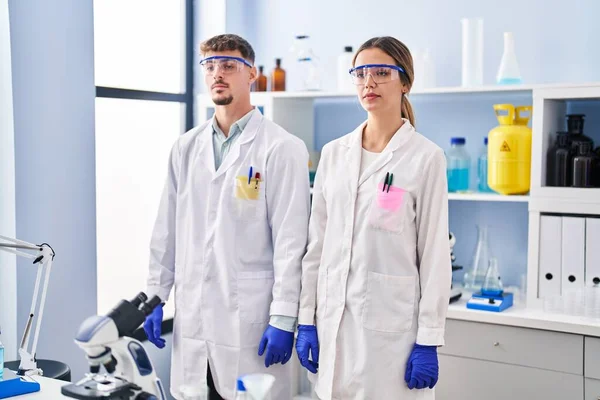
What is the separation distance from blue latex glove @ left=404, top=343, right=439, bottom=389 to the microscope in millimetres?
790

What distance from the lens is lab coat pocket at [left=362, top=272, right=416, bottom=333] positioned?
2018 mm

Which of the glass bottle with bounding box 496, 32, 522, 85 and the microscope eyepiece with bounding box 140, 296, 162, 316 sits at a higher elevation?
the glass bottle with bounding box 496, 32, 522, 85

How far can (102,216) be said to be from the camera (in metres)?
3.19

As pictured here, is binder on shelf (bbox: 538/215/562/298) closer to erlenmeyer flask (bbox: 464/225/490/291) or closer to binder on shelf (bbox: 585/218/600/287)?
binder on shelf (bbox: 585/218/600/287)

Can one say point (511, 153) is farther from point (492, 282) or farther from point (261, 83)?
point (261, 83)

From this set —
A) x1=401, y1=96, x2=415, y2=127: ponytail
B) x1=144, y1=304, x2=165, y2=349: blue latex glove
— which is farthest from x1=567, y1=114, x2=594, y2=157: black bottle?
x1=144, y1=304, x2=165, y2=349: blue latex glove

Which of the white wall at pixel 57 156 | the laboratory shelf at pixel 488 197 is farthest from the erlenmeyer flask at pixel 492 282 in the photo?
the white wall at pixel 57 156

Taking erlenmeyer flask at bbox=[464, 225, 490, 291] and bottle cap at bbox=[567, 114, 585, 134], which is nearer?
bottle cap at bbox=[567, 114, 585, 134]

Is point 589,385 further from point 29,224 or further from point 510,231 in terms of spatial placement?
point 29,224

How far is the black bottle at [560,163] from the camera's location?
107 inches

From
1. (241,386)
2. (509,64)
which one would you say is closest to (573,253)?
(509,64)

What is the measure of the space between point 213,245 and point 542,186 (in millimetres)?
1291

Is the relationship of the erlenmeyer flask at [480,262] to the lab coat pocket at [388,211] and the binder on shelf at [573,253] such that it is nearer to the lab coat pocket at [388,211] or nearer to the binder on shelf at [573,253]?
the binder on shelf at [573,253]

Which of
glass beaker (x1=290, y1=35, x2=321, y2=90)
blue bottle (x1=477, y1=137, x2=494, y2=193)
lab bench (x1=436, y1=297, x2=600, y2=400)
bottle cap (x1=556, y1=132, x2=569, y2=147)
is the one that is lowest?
lab bench (x1=436, y1=297, x2=600, y2=400)
